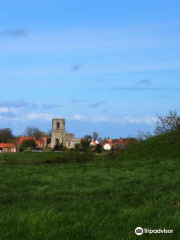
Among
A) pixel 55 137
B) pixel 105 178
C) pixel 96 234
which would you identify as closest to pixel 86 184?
pixel 105 178

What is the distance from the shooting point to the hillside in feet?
89.7

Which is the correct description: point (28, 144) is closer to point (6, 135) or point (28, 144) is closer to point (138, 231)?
point (6, 135)

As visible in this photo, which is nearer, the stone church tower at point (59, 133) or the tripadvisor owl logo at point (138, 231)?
the tripadvisor owl logo at point (138, 231)

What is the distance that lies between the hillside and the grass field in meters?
10.1

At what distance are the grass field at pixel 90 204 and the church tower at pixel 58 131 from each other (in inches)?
5993

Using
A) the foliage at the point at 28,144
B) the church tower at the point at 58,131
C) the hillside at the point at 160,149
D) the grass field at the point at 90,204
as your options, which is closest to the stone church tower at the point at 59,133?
the church tower at the point at 58,131

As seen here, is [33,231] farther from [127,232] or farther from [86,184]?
[86,184]

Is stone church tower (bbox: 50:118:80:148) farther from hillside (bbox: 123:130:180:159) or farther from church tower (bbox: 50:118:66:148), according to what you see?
hillside (bbox: 123:130:180:159)

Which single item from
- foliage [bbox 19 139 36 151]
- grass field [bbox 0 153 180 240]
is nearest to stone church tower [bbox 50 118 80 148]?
foliage [bbox 19 139 36 151]

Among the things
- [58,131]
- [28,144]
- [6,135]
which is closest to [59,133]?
[58,131]

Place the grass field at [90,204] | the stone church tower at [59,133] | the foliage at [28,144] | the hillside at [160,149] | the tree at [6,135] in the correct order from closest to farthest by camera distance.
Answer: the grass field at [90,204] → the hillside at [160,149] → the foliage at [28,144] → the stone church tower at [59,133] → the tree at [6,135]

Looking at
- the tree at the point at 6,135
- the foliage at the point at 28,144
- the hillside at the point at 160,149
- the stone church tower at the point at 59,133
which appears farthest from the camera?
the tree at the point at 6,135

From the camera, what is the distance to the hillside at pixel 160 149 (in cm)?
2735

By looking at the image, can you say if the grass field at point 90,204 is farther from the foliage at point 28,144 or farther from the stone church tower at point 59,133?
the stone church tower at point 59,133
